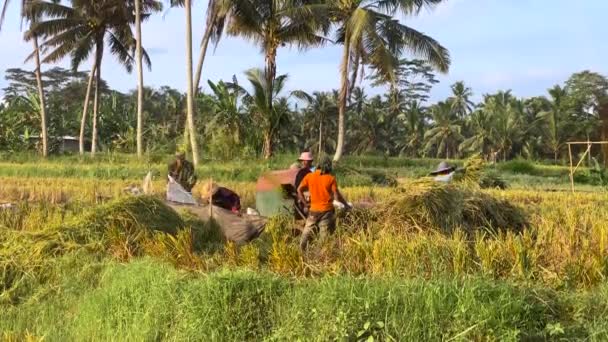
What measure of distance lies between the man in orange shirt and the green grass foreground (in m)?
1.99

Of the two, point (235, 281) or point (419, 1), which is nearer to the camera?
point (235, 281)

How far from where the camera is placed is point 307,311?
4156 mm

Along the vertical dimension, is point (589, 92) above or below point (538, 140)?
above

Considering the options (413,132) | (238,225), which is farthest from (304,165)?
(413,132)

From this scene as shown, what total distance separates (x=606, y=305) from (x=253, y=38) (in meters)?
18.7

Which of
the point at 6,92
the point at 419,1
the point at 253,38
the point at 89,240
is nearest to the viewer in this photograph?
the point at 89,240

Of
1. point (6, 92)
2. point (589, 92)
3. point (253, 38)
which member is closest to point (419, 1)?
point (253, 38)

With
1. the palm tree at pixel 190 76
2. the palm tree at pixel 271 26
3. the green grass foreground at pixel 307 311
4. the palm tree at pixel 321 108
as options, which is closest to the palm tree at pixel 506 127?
the palm tree at pixel 321 108

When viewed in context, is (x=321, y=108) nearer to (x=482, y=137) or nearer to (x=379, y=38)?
(x=482, y=137)

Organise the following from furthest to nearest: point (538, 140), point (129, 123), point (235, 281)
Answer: point (538, 140) < point (129, 123) < point (235, 281)

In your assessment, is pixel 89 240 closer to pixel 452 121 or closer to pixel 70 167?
pixel 70 167

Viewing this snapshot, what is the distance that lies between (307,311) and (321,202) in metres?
2.75

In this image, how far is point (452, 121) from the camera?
147 feet

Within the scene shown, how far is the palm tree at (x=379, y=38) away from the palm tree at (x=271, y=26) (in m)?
1.09
